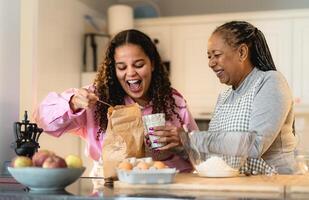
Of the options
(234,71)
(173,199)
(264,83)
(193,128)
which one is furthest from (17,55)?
(173,199)

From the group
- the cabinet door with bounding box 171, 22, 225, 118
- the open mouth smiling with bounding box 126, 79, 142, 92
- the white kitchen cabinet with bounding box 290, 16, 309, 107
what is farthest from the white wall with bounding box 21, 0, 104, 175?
the white kitchen cabinet with bounding box 290, 16, 309, 107

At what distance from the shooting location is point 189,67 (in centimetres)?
332

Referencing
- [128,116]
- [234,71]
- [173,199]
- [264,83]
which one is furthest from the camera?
[234,71]

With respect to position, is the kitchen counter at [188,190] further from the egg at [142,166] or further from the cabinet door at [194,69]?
the cabinet door at [194,69]

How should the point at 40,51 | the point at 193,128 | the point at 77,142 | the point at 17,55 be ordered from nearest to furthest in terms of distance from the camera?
the point at 193,128 < the point at 17,55 < the point at 40,51 < the point at 77,142

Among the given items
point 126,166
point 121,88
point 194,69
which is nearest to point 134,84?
point 121,88

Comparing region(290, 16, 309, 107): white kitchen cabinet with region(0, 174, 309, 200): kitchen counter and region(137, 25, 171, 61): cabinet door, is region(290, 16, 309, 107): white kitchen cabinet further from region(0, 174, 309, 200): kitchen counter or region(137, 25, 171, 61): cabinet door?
region(0, 174, 309, 200): kitchen counter

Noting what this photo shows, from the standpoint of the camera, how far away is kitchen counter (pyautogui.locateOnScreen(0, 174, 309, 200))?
0.99 m

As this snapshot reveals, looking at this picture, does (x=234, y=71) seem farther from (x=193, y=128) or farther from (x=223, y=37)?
(x=193, y=128)

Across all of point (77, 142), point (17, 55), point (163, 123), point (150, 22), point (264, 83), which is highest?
point (150, 22)

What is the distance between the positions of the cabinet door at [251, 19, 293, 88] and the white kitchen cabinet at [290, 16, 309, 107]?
3cm

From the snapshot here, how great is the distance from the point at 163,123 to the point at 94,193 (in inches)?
15.4

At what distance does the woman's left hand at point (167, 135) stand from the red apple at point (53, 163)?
0.36 metres

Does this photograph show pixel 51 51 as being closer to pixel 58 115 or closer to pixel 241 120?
pixel 58 115
